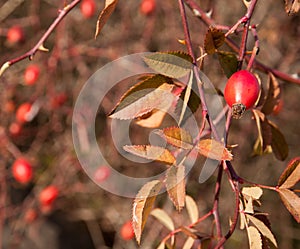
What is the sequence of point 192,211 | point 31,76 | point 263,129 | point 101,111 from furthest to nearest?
point 101,111 → point 31,76 → point 192,211 → point 263,129

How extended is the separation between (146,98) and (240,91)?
14 cm

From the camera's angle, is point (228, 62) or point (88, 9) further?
point (88, 9)

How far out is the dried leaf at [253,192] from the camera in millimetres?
731

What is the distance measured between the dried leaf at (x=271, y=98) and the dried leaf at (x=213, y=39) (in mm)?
286

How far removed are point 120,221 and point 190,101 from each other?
2304 millimetres

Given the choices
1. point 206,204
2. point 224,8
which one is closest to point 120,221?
point 206,204

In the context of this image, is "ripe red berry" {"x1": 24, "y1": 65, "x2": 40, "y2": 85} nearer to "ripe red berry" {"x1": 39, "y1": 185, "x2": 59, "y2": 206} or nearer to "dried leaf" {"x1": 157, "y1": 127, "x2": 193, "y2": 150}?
"ripe red berry" {"x1": 39, "y1": 185, "x2": 59, "y2": 206}

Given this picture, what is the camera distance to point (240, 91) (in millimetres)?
766

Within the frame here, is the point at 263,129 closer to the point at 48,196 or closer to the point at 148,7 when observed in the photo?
the point at 148,7

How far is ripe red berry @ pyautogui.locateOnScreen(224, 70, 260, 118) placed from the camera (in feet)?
2.53

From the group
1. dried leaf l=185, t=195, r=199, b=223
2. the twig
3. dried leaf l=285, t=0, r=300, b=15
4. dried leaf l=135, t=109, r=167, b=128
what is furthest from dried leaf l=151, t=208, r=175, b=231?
dried leaf l=285, t=0, r=300, b=15

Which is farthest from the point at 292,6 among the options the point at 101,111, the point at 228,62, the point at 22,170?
the point at 101,111

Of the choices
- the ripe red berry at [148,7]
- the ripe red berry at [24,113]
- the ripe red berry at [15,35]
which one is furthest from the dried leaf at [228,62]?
the ripe red berry at [15,35]

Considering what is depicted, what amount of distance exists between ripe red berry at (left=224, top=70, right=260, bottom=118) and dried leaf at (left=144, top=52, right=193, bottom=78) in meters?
0.08
